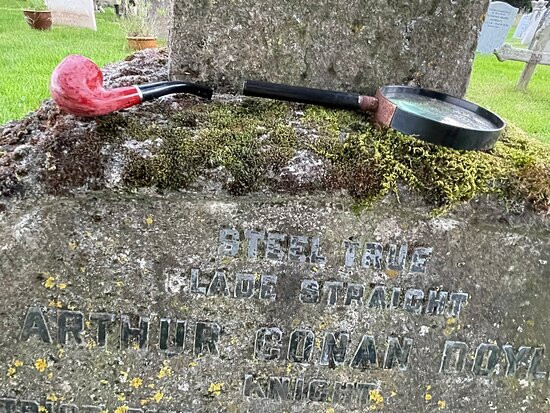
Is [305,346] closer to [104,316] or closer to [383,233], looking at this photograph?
[383,233]

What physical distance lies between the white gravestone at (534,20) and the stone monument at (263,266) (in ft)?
45.5

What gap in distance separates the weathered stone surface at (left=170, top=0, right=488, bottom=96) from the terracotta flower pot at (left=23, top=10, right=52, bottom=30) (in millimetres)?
9166

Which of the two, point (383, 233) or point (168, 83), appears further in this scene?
point (168, 83)

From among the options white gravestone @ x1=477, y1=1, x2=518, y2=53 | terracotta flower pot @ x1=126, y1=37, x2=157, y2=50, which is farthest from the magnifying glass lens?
white gravestone @ x1=477, y1=1, x2=518, y2=53

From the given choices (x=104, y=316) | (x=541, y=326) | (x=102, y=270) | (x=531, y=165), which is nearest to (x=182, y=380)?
(x=104, y=316)

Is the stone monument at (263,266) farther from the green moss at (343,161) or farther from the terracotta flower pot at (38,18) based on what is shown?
the terracotta flower pot at (38,18)

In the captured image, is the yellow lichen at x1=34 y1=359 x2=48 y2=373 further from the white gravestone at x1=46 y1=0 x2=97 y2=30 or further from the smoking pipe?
the white gravestone at x1=46 y1=0 x2=97 y2=30

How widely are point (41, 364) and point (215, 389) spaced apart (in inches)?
18.9

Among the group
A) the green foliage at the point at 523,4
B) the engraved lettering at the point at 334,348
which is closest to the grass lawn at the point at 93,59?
the engraved lettering at the point at 334,348

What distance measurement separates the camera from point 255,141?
1536mm

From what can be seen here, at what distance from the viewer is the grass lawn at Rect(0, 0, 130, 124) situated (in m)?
4.44

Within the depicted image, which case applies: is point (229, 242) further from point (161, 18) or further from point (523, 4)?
point (523, 4)

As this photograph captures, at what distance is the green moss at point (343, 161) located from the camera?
146 centimetres

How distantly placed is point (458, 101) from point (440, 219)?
1.36 feet
